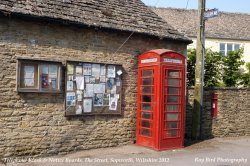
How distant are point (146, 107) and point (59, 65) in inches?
116

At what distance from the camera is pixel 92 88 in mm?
9641

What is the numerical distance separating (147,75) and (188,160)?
2814 mm

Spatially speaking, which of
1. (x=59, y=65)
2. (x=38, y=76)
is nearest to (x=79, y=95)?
(x=59, y=65)

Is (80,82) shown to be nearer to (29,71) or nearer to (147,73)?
(29,71)

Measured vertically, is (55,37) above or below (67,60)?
above

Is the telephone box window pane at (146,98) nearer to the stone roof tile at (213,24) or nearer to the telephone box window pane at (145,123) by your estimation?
the telephone box window pane at (145,123)

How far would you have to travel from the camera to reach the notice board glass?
30.2ft

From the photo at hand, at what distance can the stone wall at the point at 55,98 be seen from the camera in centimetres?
820

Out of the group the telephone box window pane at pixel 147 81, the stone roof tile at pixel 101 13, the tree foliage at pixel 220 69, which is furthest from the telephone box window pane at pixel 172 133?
the tree foliage at pixel 220 69

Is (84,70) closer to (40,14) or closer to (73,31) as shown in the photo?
(73,31)

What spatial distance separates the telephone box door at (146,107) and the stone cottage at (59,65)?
0.26 m

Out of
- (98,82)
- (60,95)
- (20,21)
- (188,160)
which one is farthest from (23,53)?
(188,160)

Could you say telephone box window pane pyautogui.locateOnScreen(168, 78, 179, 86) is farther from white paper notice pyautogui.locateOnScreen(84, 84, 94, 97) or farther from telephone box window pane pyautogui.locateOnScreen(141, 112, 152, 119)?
white paper notice pyautogui.locateOnScreen(84, 84, 94, 97)

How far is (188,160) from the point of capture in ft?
28.9
